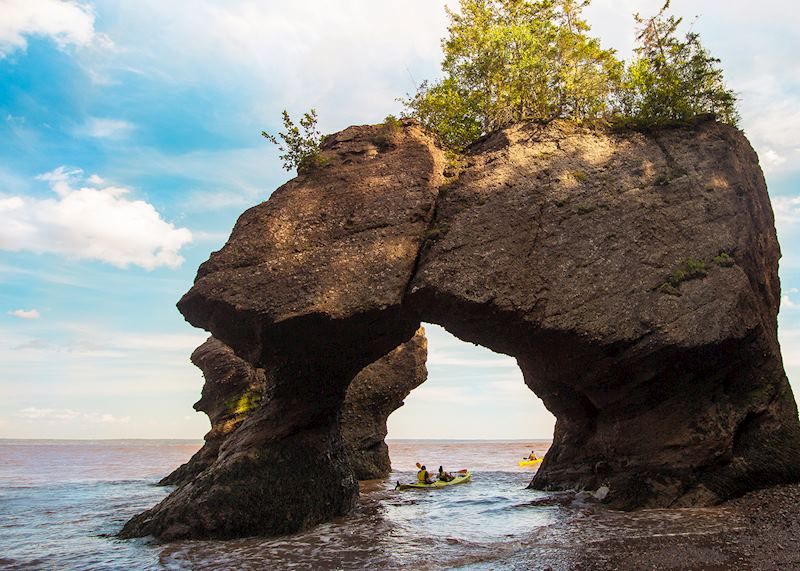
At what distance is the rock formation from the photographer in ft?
94.7

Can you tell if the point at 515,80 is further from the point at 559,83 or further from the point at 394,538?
the point at 394,538

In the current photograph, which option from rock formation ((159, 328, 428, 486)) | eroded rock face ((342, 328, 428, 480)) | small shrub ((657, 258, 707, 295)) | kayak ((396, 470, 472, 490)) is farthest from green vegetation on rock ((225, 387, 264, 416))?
small shrub ((657, 258, 707, 295))

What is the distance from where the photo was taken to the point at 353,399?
94.8ft

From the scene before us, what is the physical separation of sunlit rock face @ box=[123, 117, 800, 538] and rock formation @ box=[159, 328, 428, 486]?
1219cm

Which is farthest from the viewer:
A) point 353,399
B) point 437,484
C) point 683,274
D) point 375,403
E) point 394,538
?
point 375,403

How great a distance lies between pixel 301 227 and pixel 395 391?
16408 mm

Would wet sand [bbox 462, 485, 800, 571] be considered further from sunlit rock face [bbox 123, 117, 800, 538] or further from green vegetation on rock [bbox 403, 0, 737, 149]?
green vegetation on rock [bbox 403, 0, 737, 149]

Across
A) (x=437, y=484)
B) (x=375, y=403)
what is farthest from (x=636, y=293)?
(x=375, y=403)

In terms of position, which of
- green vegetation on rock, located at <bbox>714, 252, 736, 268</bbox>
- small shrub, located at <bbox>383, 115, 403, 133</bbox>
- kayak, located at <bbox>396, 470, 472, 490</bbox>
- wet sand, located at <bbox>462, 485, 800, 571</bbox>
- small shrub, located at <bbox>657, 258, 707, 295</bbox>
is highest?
small shrub, located at <bbox>383, 115, 403, 133</bbox>

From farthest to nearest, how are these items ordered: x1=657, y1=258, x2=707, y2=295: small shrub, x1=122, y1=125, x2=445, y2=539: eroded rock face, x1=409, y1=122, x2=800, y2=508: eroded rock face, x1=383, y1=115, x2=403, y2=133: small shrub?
1. x1=383, y1=115, x2=403, y2=133: small shrub
2. x1=657, y1=258, x2=707, y2=295: small shrub
3. x1=409, y1=122, x2=800, y2=508: eroded rock face
4. x1=122, y1=125, x2=445, y2=539: eroded rock face

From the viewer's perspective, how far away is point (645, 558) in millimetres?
9609

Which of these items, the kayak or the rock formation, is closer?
the kayak

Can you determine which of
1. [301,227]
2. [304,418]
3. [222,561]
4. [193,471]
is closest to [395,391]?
[193,471]

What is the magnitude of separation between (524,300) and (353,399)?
16.2 m
